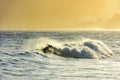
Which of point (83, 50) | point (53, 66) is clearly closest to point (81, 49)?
point (83, 50)

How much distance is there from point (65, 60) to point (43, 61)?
383 mm

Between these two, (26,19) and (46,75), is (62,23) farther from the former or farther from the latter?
(46,75)

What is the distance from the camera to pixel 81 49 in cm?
689

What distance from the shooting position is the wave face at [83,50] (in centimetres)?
675

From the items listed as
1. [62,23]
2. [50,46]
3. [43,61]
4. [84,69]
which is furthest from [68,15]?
[84,69]

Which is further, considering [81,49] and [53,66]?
[81,49]

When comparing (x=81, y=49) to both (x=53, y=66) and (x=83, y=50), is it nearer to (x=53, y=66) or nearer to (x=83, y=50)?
(x=83, y=50)

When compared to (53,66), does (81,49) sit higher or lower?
higher

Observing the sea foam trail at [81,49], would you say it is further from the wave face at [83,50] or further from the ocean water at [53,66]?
the ocean water at [53,66]

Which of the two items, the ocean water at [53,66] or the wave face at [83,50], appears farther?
the wave face at [83,50]

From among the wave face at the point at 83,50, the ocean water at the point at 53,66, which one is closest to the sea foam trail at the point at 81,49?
the wave face at the point at 83,50

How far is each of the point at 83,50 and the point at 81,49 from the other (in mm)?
63

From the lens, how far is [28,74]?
209 inches

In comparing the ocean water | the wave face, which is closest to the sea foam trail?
the wave face
